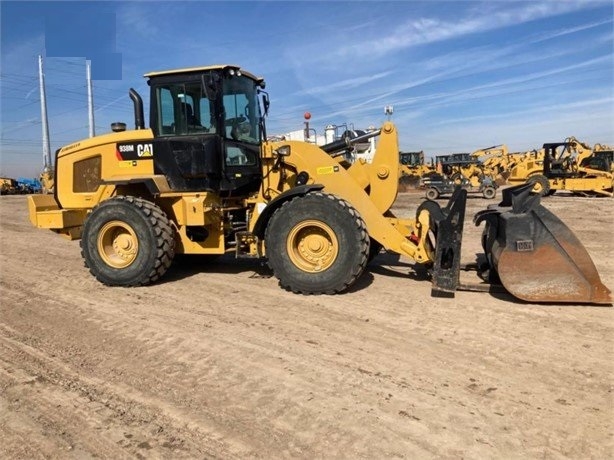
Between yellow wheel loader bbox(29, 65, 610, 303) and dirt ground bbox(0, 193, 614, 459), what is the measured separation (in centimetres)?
49

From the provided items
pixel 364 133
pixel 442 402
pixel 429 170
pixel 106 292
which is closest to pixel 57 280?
pixel 106 292

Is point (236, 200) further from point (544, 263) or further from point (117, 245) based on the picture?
point (544, 263)

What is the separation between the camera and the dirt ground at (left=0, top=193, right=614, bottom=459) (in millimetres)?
Result: 2762

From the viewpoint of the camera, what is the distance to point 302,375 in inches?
141

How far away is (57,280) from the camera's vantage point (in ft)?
22.6

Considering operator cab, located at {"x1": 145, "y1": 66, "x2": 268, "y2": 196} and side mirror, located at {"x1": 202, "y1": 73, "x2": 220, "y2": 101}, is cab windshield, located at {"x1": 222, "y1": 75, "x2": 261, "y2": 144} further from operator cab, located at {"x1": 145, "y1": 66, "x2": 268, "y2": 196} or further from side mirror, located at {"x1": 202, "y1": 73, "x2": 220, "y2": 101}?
side mirror, located at {"x1": 202, "y1": 73, "x2": 220, "y2": 101}

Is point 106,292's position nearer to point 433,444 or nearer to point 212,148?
point 212,148

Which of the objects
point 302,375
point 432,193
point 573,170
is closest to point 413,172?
point 432,193

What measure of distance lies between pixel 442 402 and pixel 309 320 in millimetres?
1871

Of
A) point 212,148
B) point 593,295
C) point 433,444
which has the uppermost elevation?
point 212,148

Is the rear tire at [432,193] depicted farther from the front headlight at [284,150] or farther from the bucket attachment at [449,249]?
the bucket attachment at [449,249]

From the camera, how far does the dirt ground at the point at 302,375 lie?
9.06 ft

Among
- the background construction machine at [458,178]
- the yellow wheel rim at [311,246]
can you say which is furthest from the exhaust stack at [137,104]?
the background construction machine at [458,178]

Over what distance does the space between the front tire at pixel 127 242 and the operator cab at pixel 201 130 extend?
602 millimetres
